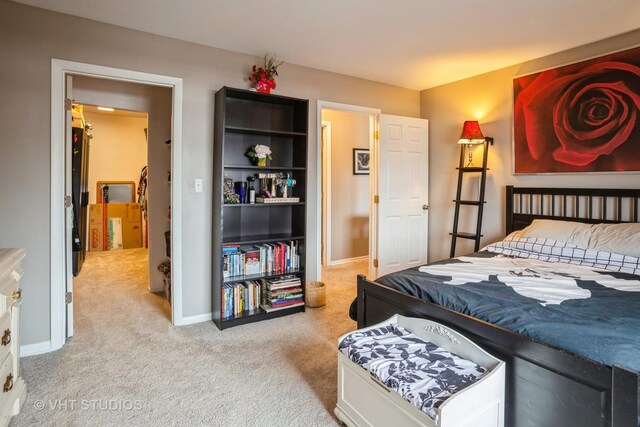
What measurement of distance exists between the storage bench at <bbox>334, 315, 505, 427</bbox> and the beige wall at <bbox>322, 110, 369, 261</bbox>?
3650 mm

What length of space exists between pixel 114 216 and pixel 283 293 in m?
4.81

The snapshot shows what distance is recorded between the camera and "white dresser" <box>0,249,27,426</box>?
167cm

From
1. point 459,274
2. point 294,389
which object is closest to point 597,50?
point 459,274

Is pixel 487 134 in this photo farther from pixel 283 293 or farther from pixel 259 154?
pixel 283 293

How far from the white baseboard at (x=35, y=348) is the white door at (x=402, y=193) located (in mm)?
3054

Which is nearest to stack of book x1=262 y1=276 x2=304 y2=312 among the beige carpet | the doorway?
the beige carpet

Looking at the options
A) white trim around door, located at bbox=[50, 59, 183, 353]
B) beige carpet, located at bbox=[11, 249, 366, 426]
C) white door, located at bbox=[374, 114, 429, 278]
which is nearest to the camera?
beige carpet, located at bbox=[11, 249, 366, 426]

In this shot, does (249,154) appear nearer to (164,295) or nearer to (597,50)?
(164,295)

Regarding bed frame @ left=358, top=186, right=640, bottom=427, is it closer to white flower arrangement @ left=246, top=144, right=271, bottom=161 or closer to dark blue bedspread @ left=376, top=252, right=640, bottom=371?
dark blue bedspread @ left=376, top=252, right=640, bottom=371

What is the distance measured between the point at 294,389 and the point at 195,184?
1871 mm

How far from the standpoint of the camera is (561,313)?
1.55m

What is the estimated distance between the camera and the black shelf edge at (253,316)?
3.04m

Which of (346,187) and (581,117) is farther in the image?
(346,187)

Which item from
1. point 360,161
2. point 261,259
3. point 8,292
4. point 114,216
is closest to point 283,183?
point 261,259
